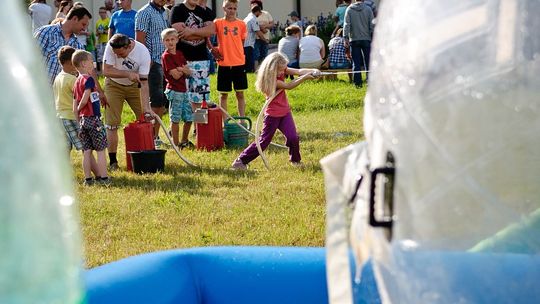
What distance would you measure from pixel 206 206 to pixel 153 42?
10.1 feet

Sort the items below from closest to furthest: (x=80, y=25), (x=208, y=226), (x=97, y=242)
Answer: (x=97, y=242)
(x=208, y=226)
(x=80, y=25)

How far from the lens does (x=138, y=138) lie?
770cm

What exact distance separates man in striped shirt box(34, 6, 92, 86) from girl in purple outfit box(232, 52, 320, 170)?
1.65 meters

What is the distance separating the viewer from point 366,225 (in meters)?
1.70

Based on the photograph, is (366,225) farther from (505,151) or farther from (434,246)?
(505,151)

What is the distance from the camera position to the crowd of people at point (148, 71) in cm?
699

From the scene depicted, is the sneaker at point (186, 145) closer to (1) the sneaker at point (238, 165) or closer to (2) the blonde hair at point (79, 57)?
(1) the sneaker at point (238, 165)

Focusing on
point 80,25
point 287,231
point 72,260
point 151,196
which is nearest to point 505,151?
point 72,260

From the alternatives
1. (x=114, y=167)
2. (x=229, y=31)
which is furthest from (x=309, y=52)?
(x=114, y=167)

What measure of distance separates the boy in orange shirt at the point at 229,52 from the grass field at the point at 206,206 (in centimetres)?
120

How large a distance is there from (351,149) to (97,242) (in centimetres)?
371

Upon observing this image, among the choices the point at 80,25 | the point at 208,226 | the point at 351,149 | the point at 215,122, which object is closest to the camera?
the point at 351,149

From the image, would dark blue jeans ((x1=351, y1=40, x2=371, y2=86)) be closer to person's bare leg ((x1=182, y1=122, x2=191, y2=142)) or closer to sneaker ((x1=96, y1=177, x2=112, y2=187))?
person's bare leg ((x1=182, y1=122, x2=191, y2=142))

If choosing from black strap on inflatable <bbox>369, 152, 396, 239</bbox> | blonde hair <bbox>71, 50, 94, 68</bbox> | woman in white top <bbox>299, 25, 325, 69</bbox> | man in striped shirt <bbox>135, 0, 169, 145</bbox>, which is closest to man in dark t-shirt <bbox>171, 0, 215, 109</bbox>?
man in striped shirt <bbox>135, 0, 169, 145</bbox>
